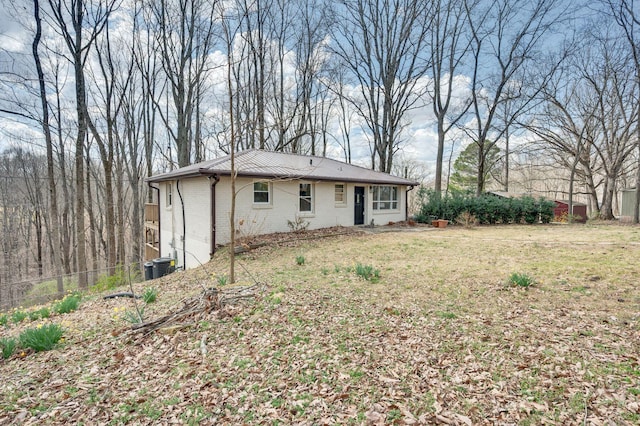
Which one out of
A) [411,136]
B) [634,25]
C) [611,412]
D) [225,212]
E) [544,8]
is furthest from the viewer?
[411,136]

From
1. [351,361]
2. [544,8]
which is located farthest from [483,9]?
[351,361]

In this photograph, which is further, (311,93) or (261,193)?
(311,93)

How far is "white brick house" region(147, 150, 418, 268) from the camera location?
998cm

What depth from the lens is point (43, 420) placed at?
2.42 meters

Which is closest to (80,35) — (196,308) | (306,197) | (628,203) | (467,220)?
(306,197)

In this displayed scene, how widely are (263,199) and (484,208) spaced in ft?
38.9

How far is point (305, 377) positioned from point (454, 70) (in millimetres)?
22202

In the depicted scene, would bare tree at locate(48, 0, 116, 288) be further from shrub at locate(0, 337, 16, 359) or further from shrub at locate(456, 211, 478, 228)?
shrub at locate(456, 211, 478, 228)

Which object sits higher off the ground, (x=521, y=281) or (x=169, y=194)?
(x=169, y=194)

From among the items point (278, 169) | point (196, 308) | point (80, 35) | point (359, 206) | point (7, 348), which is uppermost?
point (80, 35)

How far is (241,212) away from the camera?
34.2ft

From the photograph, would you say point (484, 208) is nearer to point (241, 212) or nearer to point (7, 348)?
point (241, 212)

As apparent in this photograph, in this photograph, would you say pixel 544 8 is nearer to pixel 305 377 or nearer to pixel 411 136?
pixel 411 136

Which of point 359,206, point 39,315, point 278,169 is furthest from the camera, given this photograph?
point 359,206
